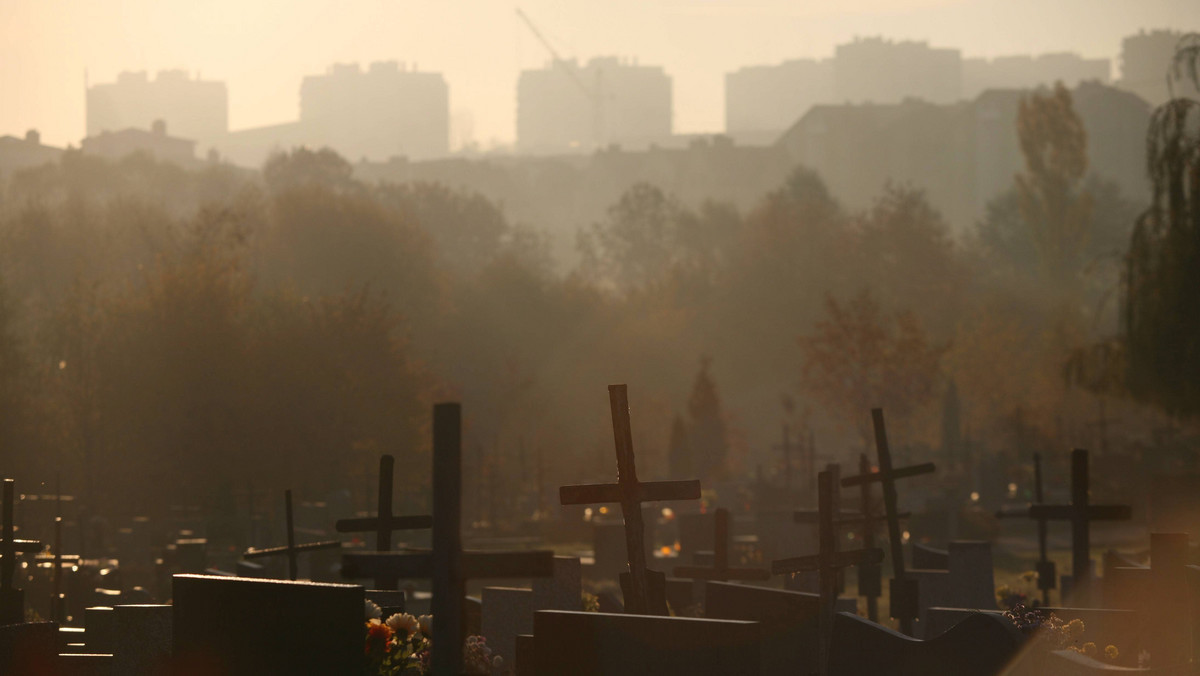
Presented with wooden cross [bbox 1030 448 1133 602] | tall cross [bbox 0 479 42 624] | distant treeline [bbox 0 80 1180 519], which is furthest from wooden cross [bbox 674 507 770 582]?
distant treeline [bbox 0 80 1180 519]

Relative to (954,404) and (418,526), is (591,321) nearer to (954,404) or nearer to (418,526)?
(954,404)

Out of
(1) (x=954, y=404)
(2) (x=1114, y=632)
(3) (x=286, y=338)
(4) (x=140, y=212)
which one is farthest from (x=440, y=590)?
(4) (x=140, y=212)

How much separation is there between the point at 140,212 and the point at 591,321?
19.5 metres

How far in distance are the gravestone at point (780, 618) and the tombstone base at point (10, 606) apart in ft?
19.4

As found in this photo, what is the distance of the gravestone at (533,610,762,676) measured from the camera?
762 cm

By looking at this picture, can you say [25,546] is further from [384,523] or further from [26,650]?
[384,523]

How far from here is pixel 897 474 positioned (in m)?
13.6

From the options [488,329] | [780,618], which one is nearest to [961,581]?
[780,618]

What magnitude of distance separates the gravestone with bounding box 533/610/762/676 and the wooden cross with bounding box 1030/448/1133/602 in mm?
7144

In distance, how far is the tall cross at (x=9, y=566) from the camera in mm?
11727

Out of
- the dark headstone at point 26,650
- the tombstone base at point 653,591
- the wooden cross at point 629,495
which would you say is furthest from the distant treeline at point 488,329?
the dark headstone at point 26,650

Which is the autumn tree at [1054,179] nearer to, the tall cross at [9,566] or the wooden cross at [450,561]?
the tall cross at [9,566]

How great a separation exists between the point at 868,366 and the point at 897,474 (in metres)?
37.8

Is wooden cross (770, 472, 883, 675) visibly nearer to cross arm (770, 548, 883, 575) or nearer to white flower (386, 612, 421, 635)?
cross arm (770, 548, 883, 575)
